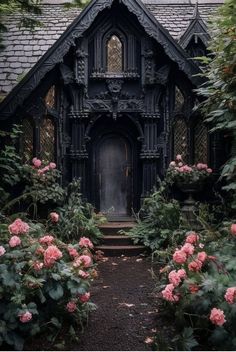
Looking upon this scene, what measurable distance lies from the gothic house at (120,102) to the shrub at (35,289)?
16.1 feet

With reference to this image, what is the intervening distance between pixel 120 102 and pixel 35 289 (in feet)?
19.2

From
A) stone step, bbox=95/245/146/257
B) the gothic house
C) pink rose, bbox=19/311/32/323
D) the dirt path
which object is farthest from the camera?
the gothic house

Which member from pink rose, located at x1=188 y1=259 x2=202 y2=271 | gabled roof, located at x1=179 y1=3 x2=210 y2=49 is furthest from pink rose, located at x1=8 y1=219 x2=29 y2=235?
gabled roof, located at x1=179 y1=3 x2=210 y2=49

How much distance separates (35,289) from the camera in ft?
13.2

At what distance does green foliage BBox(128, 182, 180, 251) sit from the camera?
7.63 metres

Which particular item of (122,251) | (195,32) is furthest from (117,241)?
(195,32)

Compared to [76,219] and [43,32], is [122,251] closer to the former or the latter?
[76,219]

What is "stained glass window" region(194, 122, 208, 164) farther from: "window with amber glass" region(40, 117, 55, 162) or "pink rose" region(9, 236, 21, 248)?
"pink rose" region(9, 236, 21, 248)

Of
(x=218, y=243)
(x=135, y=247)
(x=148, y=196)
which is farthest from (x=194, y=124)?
(x=218, y=243)

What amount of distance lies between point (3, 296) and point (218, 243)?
2.65 metres

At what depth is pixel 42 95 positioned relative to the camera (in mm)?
9023

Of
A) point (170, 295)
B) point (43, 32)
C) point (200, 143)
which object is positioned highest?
point (43, 32)

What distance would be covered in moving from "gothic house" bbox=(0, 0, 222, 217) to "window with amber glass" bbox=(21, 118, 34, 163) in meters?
0.02

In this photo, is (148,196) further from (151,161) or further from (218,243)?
(218,243)
